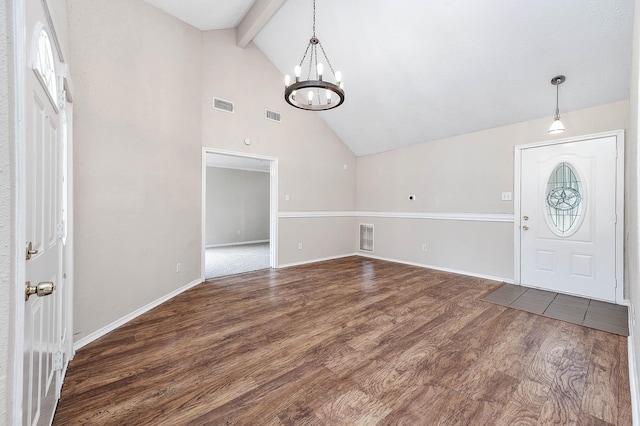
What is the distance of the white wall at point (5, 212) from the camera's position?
643 millimetres

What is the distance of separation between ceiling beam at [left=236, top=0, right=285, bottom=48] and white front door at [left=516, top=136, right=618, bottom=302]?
13.5ft

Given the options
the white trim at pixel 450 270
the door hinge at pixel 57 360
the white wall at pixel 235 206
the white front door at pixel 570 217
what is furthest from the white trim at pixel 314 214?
the white wall at pixel 235 206

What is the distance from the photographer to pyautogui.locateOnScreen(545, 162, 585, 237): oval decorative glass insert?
3.49 metres

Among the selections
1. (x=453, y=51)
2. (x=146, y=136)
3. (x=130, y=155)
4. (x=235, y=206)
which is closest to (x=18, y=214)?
(x=130, y=155)

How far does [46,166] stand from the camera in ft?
4.13

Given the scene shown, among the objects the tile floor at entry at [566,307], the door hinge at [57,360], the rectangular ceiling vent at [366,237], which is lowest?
the tile floor at entry at [566,307]

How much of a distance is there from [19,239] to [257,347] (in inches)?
73.0

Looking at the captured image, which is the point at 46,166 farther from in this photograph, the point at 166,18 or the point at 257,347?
the point at 166,18

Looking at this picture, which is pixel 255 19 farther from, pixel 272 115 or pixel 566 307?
pixel 566 307

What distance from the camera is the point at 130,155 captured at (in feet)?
8.78

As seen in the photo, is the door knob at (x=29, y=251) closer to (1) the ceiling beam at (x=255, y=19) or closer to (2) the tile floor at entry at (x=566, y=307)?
(1) the ceiling beam at (x=255, y=19)

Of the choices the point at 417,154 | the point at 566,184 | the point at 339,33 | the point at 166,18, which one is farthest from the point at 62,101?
the point at 566,184

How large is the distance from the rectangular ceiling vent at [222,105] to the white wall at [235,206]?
3.90 metres

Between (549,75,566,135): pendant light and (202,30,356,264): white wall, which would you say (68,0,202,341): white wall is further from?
(549,75,566,135): pendant light
